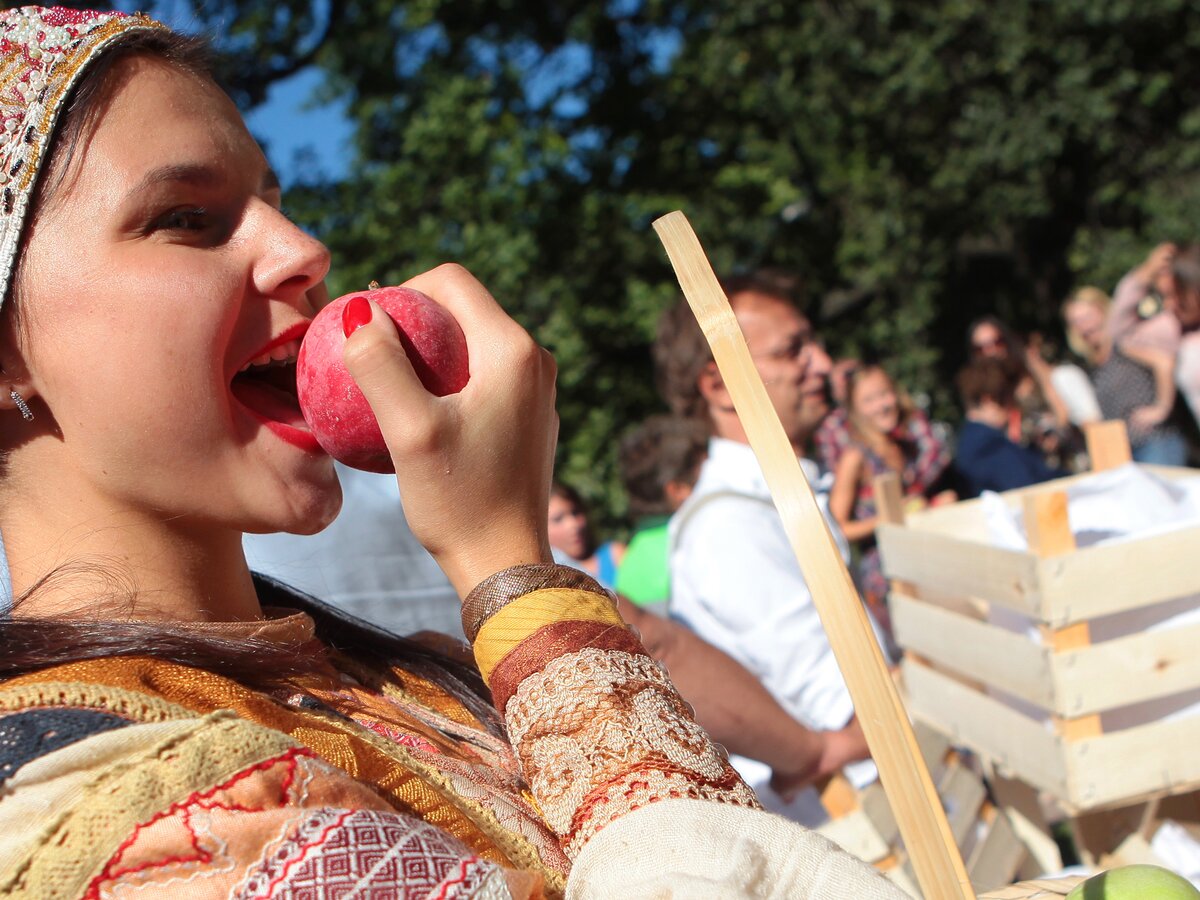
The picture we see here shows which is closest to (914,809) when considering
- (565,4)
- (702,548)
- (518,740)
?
(518,740)

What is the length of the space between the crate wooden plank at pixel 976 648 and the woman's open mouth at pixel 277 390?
167 cm

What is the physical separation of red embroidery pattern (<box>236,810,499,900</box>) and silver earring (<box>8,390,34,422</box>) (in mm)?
631

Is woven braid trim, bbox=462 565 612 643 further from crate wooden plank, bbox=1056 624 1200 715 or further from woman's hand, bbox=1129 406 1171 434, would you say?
woman's hand, bbox=1129 406 1171 434

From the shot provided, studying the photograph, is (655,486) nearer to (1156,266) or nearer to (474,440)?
(474,440)

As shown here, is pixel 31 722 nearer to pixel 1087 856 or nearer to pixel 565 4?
pixel 1087 856

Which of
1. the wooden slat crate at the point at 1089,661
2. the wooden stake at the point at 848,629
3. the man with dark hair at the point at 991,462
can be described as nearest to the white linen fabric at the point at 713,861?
the wooden stake at the point at 848,629

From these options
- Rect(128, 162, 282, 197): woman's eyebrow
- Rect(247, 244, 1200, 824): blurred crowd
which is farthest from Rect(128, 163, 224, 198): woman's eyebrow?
Rect(247, 244, 1200, 824): blurred crowd

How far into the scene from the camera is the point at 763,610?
9.43 feet

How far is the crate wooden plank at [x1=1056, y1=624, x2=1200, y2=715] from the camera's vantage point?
233 cm

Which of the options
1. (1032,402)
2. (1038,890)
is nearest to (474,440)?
(1038,890)

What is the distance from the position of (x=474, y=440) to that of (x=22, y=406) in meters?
0.52

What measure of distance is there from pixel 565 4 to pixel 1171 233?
290 inches

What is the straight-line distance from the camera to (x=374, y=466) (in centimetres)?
134

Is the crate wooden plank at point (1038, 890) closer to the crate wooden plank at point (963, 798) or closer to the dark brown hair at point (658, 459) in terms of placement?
the crate wooden plank at point (963, 798)
